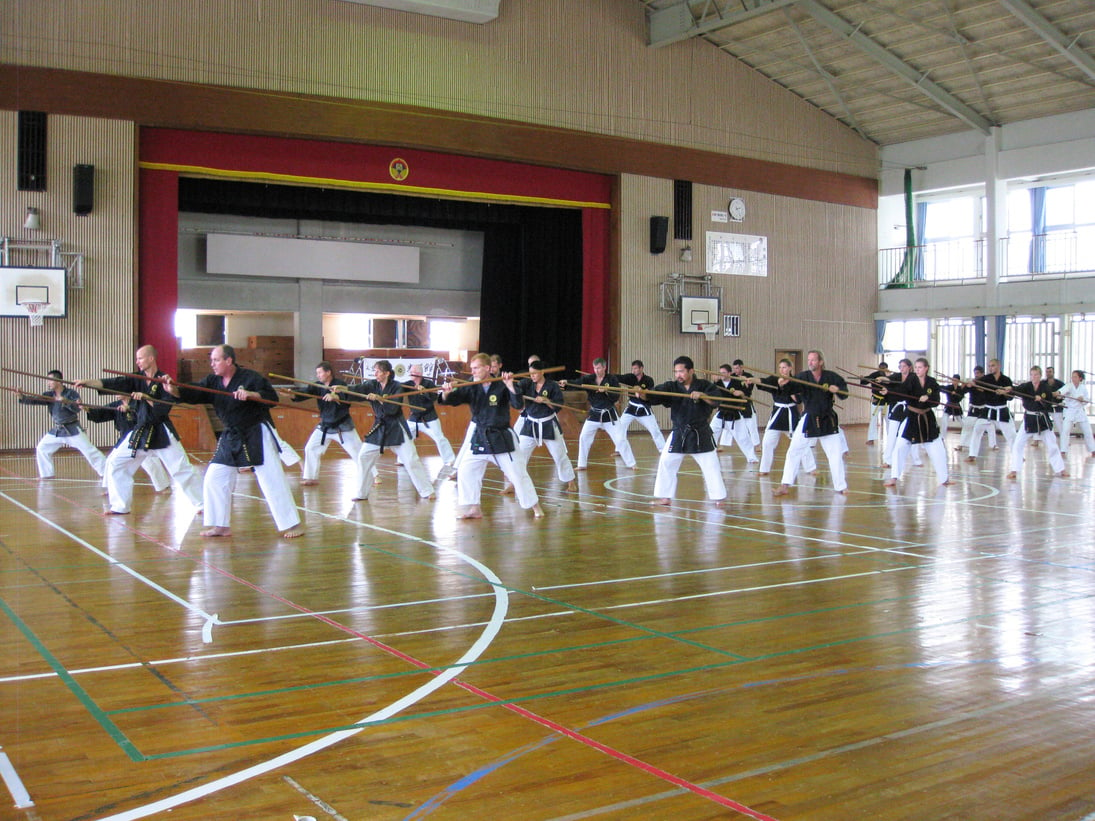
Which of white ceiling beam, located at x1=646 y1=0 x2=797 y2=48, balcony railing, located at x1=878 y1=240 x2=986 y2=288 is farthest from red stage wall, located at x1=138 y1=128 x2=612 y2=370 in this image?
balcony railing, located at x1=878 y1=240 x2=986 y2=288

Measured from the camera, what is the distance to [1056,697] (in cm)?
399

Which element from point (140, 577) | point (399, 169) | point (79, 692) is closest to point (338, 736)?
point (79, 692)

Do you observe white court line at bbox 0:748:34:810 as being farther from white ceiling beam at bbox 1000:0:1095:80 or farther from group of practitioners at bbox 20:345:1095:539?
white ceiling beam at bbox 1000:0:1095:80

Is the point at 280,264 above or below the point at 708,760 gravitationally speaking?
above

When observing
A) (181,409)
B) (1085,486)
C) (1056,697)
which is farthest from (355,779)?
(181,409)

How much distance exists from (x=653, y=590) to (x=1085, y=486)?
8.15 meters

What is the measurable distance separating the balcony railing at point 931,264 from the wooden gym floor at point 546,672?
52.7 ft

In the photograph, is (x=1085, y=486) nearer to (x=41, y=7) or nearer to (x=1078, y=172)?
(x=1078, y=172)

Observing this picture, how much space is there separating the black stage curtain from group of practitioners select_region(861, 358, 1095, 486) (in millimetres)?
6679

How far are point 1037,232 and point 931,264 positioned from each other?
2.58 m

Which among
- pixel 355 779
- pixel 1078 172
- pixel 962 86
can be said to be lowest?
pixel 355 779

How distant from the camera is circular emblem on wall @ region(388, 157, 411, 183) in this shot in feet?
58.1

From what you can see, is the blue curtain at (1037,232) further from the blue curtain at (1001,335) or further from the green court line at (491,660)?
the green court line at (491,660)

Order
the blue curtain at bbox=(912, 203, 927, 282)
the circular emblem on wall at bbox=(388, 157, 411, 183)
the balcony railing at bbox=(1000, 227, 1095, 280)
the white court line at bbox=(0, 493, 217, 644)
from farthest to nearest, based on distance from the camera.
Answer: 1. the blue curtain at bbox=(912, 203, 927, 282)
2. the balcony railing at bbox=(1000, 227, 1095, 280)
3. the circular emblem on wall at bbox=(388, 157, 411, 183)
4. the white court line at bbox=(0, 493, 217, 644)
